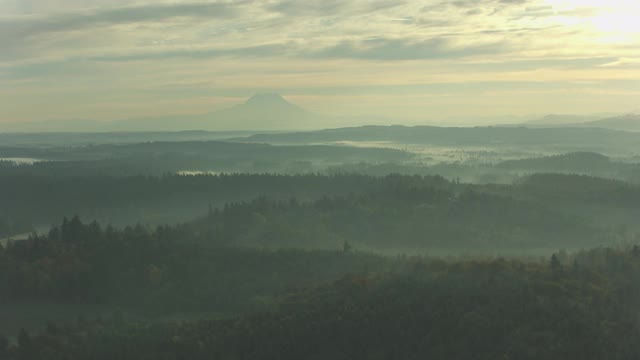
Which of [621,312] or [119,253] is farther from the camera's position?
[119,253]

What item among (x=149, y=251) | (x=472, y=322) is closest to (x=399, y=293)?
(x=472, y=322)

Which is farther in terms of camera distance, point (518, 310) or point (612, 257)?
point (612, 257)

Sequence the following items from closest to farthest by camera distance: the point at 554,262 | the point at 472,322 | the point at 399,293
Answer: the point at 472,322, the point at 399,293, the point at 554,262

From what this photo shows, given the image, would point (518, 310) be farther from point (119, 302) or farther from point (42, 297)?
point (42, 297)

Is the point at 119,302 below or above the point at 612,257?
below

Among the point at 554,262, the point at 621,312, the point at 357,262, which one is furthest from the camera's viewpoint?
the point at 357,262

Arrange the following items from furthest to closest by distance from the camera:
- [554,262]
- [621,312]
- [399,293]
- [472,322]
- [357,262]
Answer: [357,262]
[554,262]
[399,293]
[621,312]
[472,322]

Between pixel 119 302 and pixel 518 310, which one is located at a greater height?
pixel 518 310

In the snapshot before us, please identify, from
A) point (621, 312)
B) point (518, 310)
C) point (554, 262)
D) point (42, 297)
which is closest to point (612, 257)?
point (554, 262)

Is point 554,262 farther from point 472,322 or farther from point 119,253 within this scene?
point 119,253
